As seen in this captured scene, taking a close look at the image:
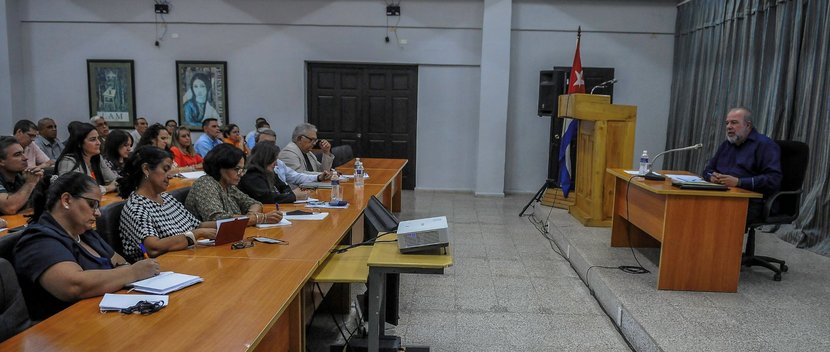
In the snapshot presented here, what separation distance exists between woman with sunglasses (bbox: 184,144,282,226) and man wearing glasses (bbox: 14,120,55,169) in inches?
134

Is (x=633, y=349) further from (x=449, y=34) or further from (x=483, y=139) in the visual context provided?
(x=449, y=34)

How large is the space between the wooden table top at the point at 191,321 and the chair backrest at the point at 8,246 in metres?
0.41

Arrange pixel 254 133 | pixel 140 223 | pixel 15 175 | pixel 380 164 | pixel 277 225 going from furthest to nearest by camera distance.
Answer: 1. pixel 254 133
2. pixel 380 164
3. pixel 15 175
4. pixel 277 225
5. pixel 140 223

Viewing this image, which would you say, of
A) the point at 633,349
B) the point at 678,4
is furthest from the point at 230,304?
Result: the point at 678,4

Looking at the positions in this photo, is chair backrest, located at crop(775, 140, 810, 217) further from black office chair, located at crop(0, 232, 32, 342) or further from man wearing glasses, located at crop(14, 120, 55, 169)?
man wearing glasses, located at crop(14, 120, 55, 169)

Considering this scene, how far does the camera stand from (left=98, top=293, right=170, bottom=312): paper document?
1.75 meters

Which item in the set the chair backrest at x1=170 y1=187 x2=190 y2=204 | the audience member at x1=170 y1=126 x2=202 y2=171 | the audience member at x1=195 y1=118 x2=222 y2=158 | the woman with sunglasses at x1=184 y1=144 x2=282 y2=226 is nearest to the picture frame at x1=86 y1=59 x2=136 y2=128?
the audience member at x1=195 y1=118 x2=222 y2=158

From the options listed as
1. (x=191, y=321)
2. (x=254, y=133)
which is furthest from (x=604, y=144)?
(x=254, y=133)

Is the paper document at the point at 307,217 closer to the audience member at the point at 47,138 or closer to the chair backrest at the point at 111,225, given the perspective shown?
the chair backrest at the point at 111,225

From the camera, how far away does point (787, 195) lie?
3771 mm

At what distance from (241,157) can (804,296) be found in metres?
3.58

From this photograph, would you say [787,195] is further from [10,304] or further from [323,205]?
[10,304]

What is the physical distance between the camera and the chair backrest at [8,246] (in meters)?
1.95

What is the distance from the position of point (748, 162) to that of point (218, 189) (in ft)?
11.6
